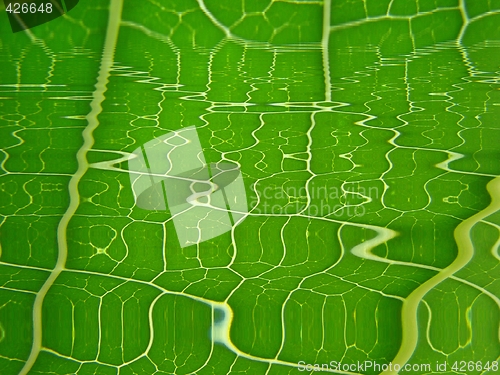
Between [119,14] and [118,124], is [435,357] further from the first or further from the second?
[119,14]

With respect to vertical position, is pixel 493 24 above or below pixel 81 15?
below

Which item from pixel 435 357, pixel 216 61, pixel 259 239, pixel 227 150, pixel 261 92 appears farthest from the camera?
pixel 216 61

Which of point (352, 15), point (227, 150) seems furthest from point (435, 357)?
point (352, 15)

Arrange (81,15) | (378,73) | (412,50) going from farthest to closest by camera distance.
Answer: (81,15), (412,50), (378,73)

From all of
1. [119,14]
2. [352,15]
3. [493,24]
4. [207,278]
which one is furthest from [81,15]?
[207,278]

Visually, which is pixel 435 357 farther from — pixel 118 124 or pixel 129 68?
pixel 129 68

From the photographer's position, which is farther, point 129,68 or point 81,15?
point 81,15
